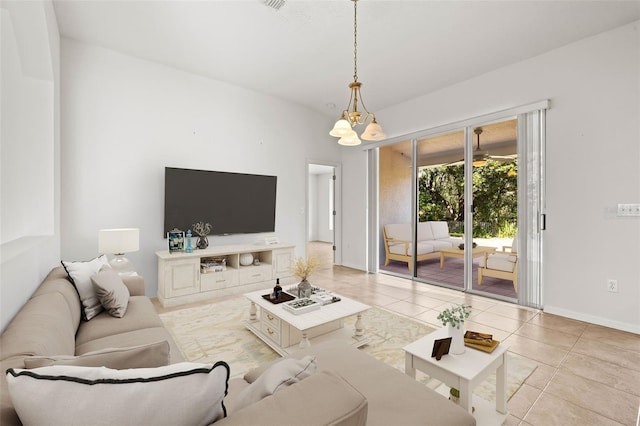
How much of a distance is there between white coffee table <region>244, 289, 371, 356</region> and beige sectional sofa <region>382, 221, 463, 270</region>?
255cm

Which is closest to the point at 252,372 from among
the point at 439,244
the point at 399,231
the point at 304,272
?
the point at 304,272

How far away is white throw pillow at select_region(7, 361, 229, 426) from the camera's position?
66 centimetres

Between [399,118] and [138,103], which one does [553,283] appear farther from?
[138,103]

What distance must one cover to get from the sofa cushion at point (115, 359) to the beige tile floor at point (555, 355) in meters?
1.91

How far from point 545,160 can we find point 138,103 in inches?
200

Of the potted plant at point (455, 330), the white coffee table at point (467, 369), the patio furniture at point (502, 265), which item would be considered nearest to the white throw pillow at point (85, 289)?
the white coffee table at point (467, 369)

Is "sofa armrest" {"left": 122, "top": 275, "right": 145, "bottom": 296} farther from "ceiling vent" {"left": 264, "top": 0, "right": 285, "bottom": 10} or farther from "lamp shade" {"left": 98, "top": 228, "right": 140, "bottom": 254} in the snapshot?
"ceiling vent" {"left": 264, "top": 0, "right": 285, "bottom": 10}

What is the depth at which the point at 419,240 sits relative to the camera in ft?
16.3

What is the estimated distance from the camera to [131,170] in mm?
3924

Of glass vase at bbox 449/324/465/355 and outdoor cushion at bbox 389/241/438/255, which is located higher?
outdoor cushion at bbox 389/241/438/255

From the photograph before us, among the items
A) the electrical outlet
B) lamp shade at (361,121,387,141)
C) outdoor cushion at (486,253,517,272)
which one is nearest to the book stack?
lamp shade at (361,121,387,141)

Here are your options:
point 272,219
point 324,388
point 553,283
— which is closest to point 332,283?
point 272,219

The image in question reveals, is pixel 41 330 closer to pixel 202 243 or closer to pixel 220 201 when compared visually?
pixel 202 243

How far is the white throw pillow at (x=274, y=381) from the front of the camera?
89 cm
